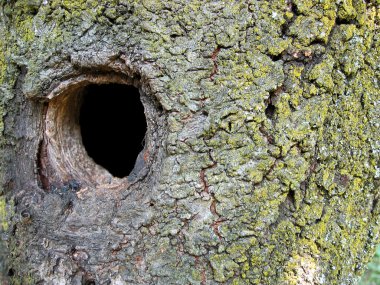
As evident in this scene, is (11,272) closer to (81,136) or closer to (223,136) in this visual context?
(81,136)

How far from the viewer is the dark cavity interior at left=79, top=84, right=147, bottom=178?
7.87ft

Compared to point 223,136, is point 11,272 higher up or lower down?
lower down

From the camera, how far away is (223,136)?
4.39ft

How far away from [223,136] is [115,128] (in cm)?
148

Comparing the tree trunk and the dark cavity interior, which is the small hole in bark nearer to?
the tree trunk

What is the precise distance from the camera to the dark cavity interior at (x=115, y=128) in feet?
7.87

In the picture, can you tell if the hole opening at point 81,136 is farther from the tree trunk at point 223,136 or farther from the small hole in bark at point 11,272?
the small hole in bark at point 11,272

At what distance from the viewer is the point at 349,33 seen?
137cm

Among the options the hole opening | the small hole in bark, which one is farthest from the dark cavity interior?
the small hole in bark

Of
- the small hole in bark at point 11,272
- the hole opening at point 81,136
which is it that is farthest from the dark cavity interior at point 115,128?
the small hole in bark at point 11,272

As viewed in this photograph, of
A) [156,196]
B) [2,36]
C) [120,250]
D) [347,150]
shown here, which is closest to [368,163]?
[347,150]

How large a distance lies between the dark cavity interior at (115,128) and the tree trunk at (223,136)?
2.79 ft

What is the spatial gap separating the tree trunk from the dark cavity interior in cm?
85

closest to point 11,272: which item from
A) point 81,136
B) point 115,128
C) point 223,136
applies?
point 81,136
